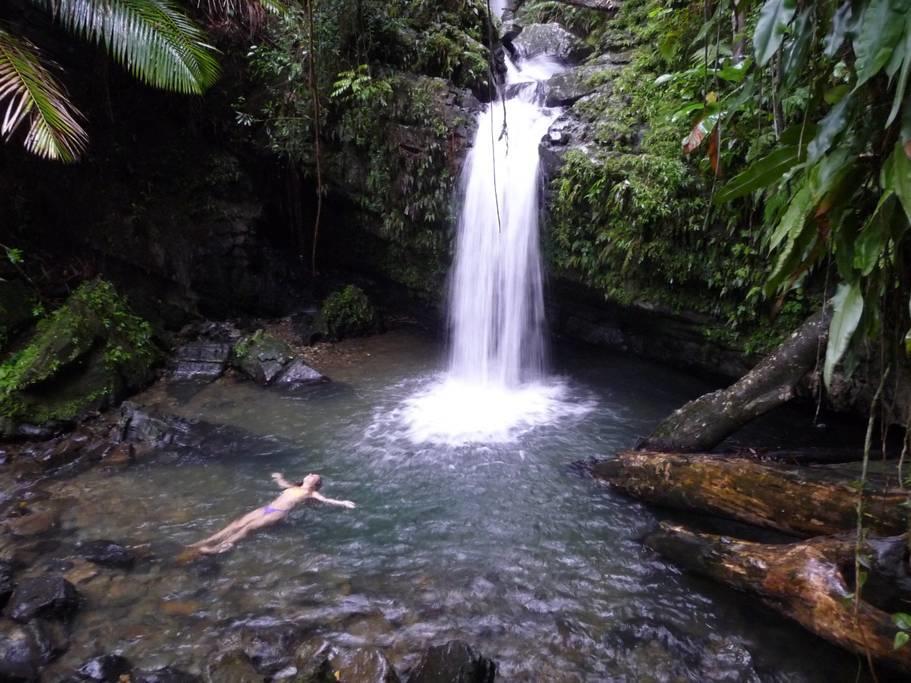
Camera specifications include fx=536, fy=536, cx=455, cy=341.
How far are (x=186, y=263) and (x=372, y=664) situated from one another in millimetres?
7626

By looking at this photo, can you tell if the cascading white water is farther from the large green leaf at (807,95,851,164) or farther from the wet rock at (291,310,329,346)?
the large green leaf at (807,95,851,164)

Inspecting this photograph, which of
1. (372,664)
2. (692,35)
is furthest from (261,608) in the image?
(692,35)

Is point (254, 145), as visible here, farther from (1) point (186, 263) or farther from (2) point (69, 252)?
(2) point (69, 252)

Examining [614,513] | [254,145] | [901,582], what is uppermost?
[254,145]

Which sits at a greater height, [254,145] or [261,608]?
[254,145]

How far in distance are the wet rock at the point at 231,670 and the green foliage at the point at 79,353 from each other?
433cm

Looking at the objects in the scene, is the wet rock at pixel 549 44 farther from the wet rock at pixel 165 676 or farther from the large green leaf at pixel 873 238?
the wet rock at pixel 165 676

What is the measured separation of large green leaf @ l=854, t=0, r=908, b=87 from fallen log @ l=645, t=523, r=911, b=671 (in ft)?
6.83

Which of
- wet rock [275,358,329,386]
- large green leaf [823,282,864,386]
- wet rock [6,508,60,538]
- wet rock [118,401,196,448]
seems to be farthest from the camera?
wet rock [275,358,329,386]

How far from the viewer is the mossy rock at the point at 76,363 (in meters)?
5.77

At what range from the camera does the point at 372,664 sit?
2.77 m

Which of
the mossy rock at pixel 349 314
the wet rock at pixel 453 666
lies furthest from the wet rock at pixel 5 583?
the mossy rock at pixel 349 314

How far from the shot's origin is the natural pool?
305 cm

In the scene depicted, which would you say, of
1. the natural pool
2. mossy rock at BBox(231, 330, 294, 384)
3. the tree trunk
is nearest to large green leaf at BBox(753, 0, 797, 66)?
the tree trunk
